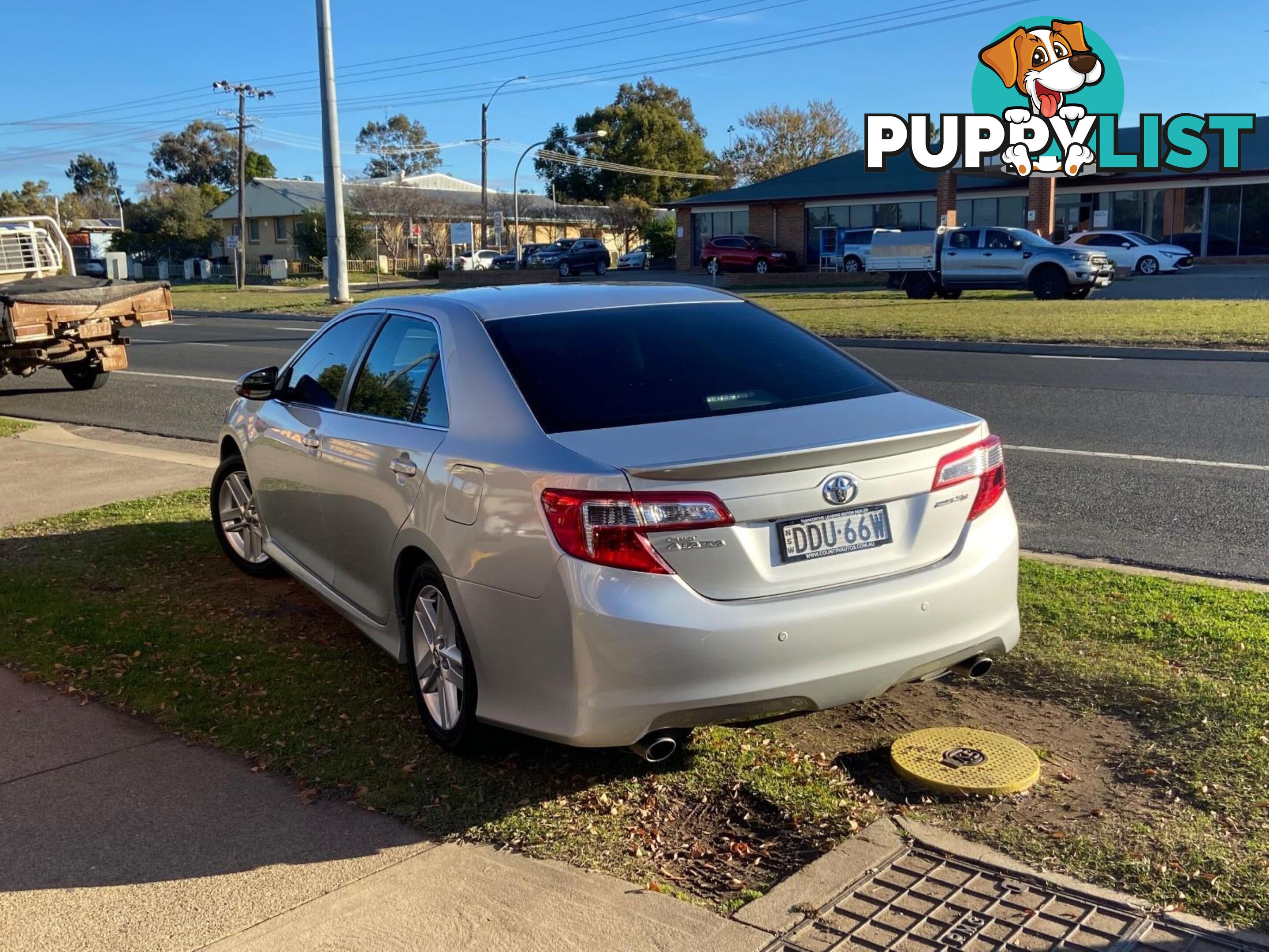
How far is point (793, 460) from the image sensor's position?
3.64 meters

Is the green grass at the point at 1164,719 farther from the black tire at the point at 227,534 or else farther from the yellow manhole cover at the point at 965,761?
the black tire at the point at 227,534

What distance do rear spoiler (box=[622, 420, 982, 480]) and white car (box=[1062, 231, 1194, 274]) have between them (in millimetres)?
36144

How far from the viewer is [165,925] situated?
334 centimetres

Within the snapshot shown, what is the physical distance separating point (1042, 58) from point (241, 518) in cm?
3690

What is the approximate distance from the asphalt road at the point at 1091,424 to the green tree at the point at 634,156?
6628cm

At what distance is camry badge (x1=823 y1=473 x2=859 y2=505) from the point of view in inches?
144

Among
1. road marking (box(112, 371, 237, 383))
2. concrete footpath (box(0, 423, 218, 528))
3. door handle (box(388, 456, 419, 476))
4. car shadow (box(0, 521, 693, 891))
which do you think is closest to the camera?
car shadow (box(0, 521, 693, 891))

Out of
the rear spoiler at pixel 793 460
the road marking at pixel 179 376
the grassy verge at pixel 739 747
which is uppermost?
the rear spoiler at pixel 793 460

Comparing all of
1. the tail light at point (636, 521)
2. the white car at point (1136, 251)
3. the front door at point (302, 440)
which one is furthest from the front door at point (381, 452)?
the white car at point (1136, 251)

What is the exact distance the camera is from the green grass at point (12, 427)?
38.8 ft

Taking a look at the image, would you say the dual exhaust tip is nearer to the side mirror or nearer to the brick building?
the side mirror

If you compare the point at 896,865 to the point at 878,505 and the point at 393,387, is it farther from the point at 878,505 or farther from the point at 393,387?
the point at 393,387

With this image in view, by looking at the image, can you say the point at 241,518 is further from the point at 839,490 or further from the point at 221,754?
the point at 839,490

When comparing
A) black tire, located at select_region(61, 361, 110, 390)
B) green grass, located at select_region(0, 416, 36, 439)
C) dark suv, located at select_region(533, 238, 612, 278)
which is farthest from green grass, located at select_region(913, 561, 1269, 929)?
dark suv, located at select_region(533, 238, 612, 278)
